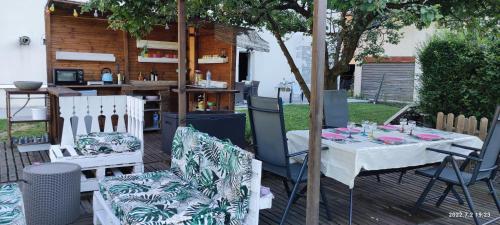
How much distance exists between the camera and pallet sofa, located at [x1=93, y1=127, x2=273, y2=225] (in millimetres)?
2213

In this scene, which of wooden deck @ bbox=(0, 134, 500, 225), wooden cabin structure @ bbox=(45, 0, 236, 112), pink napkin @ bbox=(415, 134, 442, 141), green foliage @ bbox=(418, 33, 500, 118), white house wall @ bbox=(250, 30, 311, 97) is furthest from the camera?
white house wall @ bbox=(250, 30, 311, 97)

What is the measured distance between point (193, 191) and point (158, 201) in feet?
0.99

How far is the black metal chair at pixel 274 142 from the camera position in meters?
3.08

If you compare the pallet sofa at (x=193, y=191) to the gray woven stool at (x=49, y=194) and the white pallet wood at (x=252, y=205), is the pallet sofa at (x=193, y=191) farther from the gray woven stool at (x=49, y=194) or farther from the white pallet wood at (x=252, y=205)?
the gray woven stool at (x=49, y=194)

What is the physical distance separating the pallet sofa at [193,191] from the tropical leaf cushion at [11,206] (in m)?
0.52

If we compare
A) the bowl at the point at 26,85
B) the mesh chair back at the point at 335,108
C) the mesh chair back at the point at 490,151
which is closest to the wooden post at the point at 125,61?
the bowl at the point at 26,85

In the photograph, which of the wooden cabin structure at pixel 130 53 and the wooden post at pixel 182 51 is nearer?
the wooden post at pixel 182 51

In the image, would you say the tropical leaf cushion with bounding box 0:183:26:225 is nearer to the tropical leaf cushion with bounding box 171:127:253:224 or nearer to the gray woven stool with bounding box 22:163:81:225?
the gray woven stool with bounding box 22:163:81:225

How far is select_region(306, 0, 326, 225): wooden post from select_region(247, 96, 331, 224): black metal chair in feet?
1.94

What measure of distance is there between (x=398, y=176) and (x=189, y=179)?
304cm

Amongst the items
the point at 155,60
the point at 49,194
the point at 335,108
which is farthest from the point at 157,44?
the point at 49,194

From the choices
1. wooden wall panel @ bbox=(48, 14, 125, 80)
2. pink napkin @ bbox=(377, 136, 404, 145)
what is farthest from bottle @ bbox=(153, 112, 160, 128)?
pink napkin @ bbox=(377, 136, 404, 145)

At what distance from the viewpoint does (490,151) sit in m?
3.18

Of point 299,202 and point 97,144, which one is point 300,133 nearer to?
point 299,202
